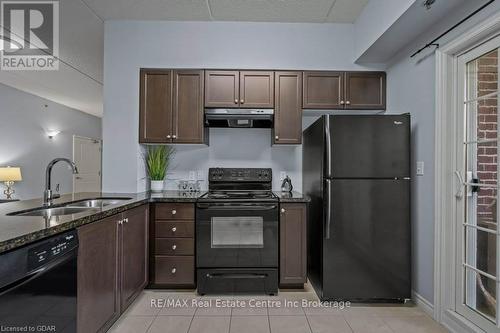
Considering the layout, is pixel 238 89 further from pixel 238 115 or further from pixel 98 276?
pixel 98 276

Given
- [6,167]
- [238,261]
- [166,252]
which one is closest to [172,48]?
[166,252]

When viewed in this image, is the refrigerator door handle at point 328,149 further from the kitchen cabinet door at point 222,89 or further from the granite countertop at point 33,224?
the granite countertop at point 33,224

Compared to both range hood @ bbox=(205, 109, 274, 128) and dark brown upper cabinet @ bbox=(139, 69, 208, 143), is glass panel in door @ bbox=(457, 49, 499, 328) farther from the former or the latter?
dark brown upper cabinet @ bbox=(139, 69, 208, 143)

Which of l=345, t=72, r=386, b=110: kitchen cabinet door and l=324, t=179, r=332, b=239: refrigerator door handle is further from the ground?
l=345, t=72, r=386, b=110: kitchen cabinet door

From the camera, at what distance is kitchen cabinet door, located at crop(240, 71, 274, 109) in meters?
3.04

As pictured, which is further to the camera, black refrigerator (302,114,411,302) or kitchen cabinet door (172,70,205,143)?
kitchen cabinet door (172,70,205,143)

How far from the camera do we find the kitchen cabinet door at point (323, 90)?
3.05 metres

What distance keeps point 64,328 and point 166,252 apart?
1.29 m

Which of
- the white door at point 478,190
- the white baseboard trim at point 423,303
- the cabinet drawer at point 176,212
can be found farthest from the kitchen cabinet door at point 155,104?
the white baseboard trim at point 423,303

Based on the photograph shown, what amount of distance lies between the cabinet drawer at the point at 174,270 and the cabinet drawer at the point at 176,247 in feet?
0.15

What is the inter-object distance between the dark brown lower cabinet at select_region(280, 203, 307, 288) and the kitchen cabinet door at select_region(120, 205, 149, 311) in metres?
1.24

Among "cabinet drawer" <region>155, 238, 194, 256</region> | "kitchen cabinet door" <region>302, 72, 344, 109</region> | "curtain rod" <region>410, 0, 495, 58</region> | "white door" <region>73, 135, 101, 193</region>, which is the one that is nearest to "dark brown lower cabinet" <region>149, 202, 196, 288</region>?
"cabinet drawer" <region>155, 238, 194, 256</region>

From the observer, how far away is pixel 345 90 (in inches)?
120

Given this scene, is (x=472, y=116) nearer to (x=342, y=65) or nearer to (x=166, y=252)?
(x=342, y=65)
